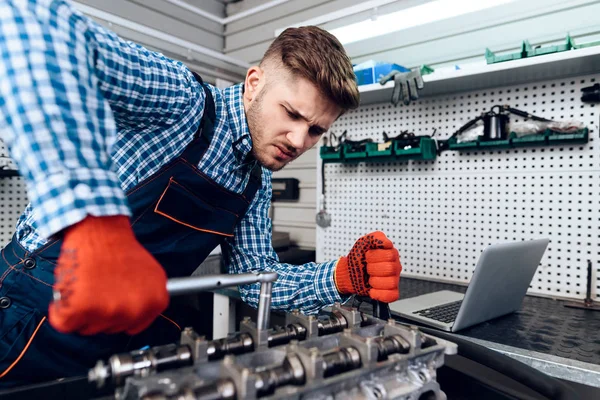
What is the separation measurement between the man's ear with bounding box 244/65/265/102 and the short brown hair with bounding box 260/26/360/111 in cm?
5

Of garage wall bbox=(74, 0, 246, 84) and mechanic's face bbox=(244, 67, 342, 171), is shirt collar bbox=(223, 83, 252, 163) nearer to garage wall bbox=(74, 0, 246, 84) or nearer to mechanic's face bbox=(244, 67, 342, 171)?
mechanic's face bbox=(244, 67, 342, 171)

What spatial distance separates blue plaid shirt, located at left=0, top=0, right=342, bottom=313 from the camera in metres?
0.54

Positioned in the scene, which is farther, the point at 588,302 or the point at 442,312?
the point at 588,302

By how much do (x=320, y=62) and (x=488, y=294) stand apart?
759 millimetres

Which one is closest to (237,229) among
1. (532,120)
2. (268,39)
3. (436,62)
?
(532,120)

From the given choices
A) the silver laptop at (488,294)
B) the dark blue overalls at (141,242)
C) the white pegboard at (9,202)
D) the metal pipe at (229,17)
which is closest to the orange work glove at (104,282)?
the dark blue overalls at (141,242)

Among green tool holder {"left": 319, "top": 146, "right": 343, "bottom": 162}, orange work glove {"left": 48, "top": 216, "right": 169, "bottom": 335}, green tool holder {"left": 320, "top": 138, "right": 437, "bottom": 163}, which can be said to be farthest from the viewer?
green tool holder {"left": 319, "top": 146, "right": 343, "bottom": 162}

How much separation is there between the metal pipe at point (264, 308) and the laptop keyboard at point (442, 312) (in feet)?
2.23

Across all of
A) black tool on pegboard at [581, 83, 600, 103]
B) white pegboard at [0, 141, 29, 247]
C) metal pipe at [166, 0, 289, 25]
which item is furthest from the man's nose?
metal pipe at [166, 0, 289, 25]

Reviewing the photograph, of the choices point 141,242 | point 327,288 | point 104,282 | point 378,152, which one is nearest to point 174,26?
point 378,152

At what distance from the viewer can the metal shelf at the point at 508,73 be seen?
1.32 meters

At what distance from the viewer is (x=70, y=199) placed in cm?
52

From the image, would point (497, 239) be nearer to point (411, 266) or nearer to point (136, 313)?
point (411, 266)

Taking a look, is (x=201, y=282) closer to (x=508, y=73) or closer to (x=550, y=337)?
(x=550, y=337)
